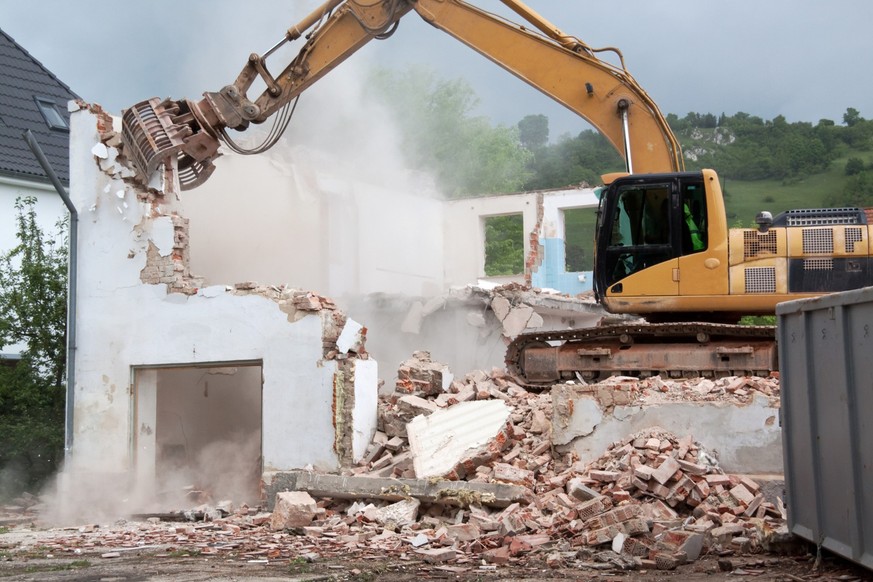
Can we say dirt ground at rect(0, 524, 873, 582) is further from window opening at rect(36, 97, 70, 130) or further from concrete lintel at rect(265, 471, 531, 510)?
window opening at rect(36, 97, 70, 130)

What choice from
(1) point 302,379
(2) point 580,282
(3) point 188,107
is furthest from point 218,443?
(2) point 580,282

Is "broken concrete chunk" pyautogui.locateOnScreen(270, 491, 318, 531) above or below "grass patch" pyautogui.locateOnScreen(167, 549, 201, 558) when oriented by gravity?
above

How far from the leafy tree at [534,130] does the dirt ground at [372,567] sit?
5822cm

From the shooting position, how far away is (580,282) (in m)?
28.8

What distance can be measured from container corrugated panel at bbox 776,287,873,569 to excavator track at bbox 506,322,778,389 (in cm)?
476

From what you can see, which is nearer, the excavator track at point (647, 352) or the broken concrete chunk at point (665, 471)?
the broken concrete chunk at point (665, 471)

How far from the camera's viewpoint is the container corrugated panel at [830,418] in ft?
20.1

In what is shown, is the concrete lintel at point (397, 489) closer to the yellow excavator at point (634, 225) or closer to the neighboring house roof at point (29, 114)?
the yellow excavator at point (634, 225)

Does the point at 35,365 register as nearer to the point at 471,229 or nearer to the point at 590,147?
the point at 471,229

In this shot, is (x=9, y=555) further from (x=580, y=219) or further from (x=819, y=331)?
(x=580, y=219)

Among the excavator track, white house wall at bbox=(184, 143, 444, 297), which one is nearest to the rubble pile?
the excavator track

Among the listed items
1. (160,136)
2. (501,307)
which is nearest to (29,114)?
(160,136)

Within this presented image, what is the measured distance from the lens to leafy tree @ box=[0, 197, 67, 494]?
16250 mm

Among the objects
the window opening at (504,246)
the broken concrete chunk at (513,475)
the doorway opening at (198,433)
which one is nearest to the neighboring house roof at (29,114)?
the doorway opening at (198,433)
